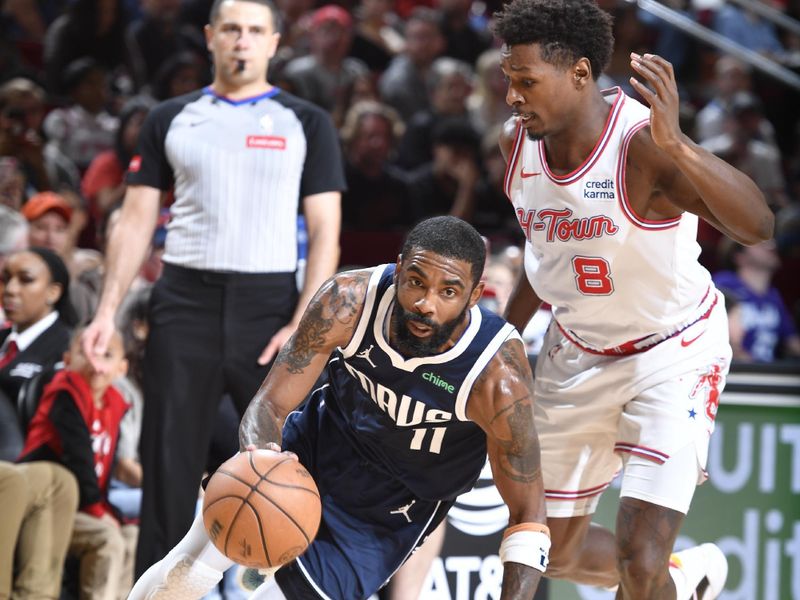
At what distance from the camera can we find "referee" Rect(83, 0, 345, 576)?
4.88 m

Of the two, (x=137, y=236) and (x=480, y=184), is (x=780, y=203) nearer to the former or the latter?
(x=480, y=184)

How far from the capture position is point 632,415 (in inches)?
159

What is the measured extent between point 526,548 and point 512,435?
0.33 metres

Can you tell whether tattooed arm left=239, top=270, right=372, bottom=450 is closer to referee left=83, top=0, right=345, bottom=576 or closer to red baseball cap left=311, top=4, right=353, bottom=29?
referee left=83, top=0, right=345, bottom=576

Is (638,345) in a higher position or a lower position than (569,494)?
higher

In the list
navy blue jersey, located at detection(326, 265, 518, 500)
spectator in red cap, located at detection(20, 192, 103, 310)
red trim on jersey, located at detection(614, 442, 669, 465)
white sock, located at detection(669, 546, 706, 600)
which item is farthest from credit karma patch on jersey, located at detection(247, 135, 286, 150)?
spectator in red cap, located at detection(20, 192, 103, 310)

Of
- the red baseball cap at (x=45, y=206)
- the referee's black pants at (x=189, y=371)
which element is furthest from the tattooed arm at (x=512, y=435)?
the red baseball cap at (x=45, y=206)

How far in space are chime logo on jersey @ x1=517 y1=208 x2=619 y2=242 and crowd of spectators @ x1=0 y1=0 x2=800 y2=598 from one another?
2306 millimetres

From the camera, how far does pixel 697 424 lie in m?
3.97

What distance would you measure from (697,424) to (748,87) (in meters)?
7.09

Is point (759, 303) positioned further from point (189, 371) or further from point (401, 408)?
point (401, 408)

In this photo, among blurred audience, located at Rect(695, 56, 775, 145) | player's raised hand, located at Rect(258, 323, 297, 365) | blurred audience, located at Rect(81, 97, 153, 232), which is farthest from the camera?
blurred audience, located at Rect(695, 56, 775, 145)

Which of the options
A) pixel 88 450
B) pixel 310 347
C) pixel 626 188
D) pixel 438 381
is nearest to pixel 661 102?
pixel 626 188

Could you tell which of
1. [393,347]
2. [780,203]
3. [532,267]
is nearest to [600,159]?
[532,267]
